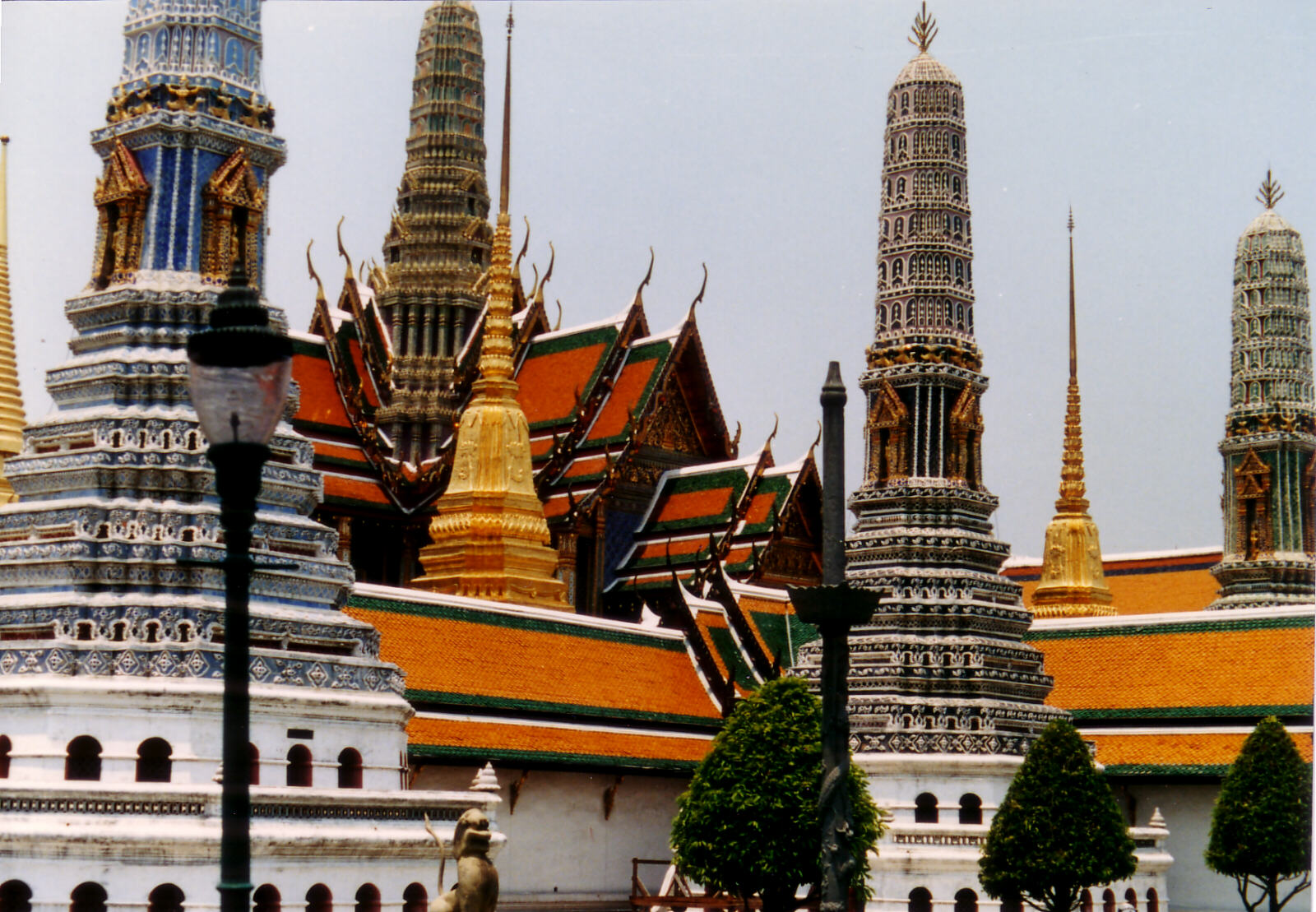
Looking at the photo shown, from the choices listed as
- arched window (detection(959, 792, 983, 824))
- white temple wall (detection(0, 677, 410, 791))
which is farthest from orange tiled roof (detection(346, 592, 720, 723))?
white temple wall (detection(0, 677, 410, 791))

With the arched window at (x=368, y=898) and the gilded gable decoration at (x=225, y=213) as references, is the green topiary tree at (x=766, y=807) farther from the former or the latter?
the gilded gable decoration at (x=225, y=213)

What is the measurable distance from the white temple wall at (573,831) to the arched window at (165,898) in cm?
694


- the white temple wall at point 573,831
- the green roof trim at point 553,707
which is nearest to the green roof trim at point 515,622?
the green roof trim at point 553,707

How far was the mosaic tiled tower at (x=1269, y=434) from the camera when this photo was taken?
39250 millimetres

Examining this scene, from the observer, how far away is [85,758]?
19562mm

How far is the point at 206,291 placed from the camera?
2197 cm

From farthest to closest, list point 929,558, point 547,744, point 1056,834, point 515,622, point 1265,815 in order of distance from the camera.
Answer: point 515,622 < point 929,558 < point 547,744 < point 1265,815 < point 1056,834

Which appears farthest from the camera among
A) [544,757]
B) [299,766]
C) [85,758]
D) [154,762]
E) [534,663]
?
[534,663]

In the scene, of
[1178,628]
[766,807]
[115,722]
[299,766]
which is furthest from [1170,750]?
[115,722]

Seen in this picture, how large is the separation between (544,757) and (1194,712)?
32.4ft

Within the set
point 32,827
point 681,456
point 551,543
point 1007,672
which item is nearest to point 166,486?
point 32,827

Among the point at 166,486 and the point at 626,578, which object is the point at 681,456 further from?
the point at 166,486

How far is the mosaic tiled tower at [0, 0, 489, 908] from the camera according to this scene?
18.8 m

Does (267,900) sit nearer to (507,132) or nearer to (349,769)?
(349,769)
